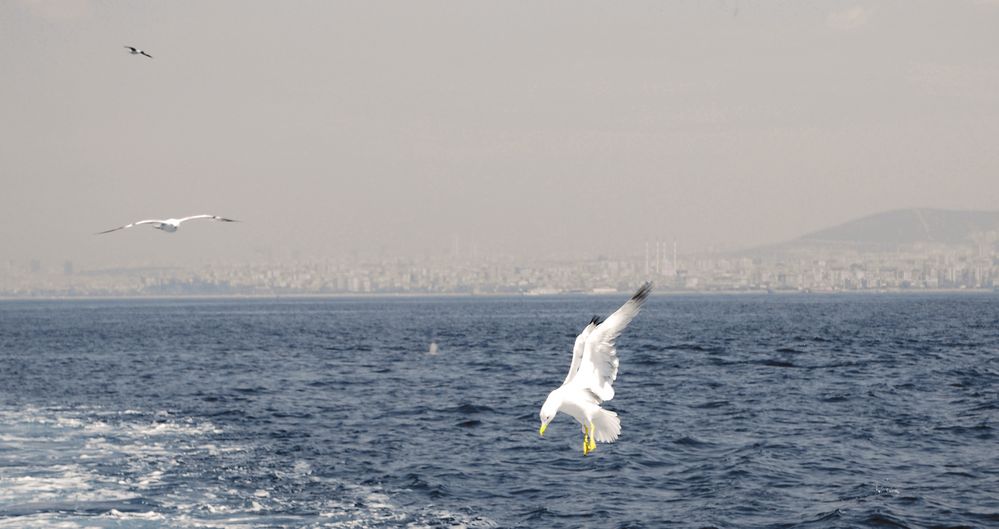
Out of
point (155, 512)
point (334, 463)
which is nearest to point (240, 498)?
point (155, 512)

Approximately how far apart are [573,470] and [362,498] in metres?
5.23

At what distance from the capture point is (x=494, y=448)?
26.0 m

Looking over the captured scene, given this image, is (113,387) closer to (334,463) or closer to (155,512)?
(334,463)

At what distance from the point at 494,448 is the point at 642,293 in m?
15.4

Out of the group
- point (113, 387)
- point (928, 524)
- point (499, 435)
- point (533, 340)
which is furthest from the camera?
point (533, 340)

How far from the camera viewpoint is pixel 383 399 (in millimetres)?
38812

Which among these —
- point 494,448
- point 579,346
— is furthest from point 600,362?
point 494,448

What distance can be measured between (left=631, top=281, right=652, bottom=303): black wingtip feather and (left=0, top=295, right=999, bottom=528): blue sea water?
7.62m

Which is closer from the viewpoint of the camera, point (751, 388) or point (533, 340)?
point (751, 388)

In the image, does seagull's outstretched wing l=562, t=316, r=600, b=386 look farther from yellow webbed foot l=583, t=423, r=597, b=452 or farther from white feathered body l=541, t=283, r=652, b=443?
yellow webbed foot l=583, t=423, r=597, b=452

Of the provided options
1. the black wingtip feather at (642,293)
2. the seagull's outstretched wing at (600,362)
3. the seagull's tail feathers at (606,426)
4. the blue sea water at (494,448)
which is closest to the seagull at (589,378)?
the seagull's outstretched wing at (600,362)

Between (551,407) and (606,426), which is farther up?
(551,407)

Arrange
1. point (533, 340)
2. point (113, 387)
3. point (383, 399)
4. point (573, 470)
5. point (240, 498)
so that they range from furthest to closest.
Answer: point (533, 340), point (113, 387), point (383, 399), point (573, 470), point (240, 498)

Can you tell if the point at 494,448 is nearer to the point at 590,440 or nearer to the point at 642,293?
the point at 590,440
